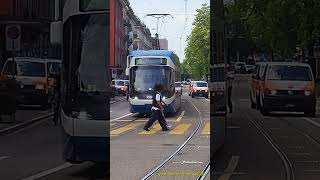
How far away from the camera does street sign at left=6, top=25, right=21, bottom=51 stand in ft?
30.3

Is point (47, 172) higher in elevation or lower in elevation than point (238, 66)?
lower

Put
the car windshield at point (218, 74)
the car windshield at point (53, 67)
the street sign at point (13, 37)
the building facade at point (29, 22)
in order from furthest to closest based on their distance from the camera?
1. the car windshield at point (53, 67)
2. the street sign at point (13, 37)
3. the building facade at point (29, 22)
4. the car windshield at point (218, 74)

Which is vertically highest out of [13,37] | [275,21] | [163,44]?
[275,21]

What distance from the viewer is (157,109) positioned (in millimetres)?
7422

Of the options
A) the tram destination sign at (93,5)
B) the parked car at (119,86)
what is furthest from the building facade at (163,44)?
the tram destination sign at (93,5)

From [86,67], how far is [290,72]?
4228mm

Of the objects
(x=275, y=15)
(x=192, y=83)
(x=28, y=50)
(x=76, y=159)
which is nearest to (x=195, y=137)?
(x=192, y=83)

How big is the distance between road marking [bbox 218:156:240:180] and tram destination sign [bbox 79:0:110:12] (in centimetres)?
353

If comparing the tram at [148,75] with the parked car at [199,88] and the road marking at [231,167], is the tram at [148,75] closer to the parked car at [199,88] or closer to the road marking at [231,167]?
the parked car at [199,88]

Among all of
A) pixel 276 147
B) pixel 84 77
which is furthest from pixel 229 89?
pixel 276 147

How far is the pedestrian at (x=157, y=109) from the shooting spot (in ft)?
24.1

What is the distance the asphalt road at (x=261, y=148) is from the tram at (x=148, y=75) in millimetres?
3024

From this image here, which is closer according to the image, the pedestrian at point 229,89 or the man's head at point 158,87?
the man's head at point 158,87

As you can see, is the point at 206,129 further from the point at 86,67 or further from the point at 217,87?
the point at 86,67
